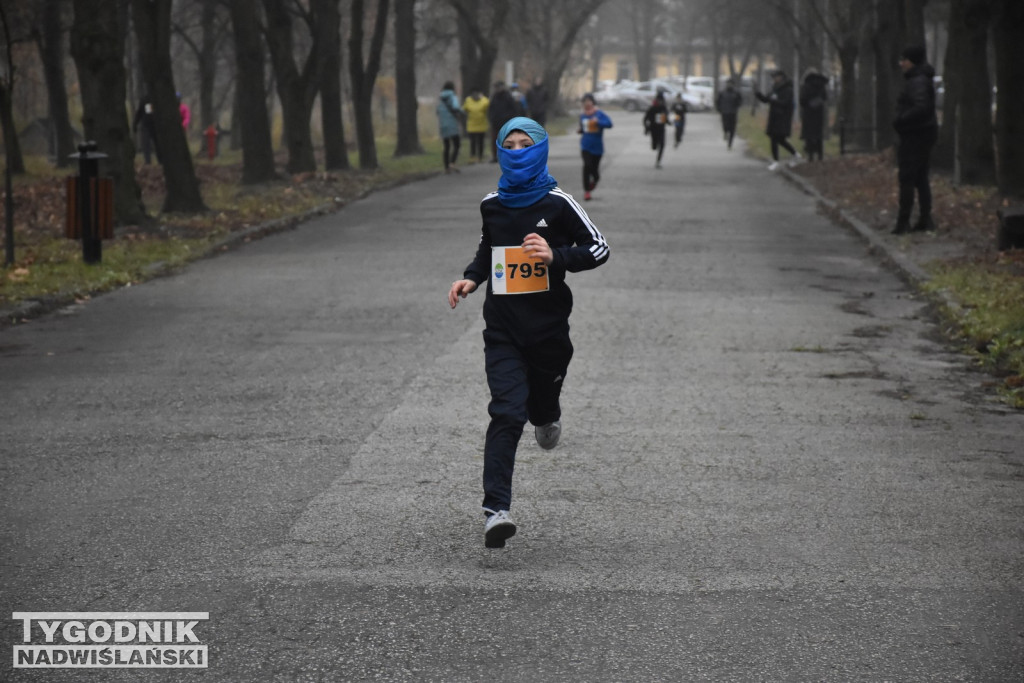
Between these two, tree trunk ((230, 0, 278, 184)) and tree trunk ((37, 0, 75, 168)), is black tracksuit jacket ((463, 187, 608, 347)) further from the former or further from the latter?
tree trunk ((37, 0, 75, 168))

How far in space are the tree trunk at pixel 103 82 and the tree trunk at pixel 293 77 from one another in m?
9.74

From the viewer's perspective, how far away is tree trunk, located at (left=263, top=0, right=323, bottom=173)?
28594 millimetres

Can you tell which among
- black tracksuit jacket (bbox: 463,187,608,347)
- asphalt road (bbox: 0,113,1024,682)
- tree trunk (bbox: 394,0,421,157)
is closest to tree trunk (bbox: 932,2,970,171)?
asphalt road (bbox: 0,113,1024,682)

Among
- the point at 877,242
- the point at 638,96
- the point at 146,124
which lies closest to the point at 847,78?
the point at 146,124

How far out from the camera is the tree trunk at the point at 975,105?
836 inches

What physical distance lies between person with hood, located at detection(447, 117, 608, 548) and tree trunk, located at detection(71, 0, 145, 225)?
517 inches

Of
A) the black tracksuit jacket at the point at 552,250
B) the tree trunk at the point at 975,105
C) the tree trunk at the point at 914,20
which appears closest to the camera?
the black tracksuit jacket at the point at 552,250

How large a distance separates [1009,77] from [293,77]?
15003mm

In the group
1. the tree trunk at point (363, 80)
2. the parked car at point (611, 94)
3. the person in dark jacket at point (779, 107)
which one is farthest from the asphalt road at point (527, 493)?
the parked car at point (611, 94)

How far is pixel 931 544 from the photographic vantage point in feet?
19.0

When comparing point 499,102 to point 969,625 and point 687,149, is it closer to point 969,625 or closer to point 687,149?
point 687,149

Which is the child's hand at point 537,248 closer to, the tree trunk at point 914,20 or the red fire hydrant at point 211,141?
the tree trunk at point 914,20

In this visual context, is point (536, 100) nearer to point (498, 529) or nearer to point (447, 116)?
point (447, 116)

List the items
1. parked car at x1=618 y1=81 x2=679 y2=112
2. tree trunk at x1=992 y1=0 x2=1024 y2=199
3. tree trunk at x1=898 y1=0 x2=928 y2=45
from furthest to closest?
parked car at x1=618 y1=81 x2=679 y2=112
tree trunk at x1=898 y1=0 x2=928 y2=45
tree trunk at x1=992 y1=0 x2=1024 y2=199
